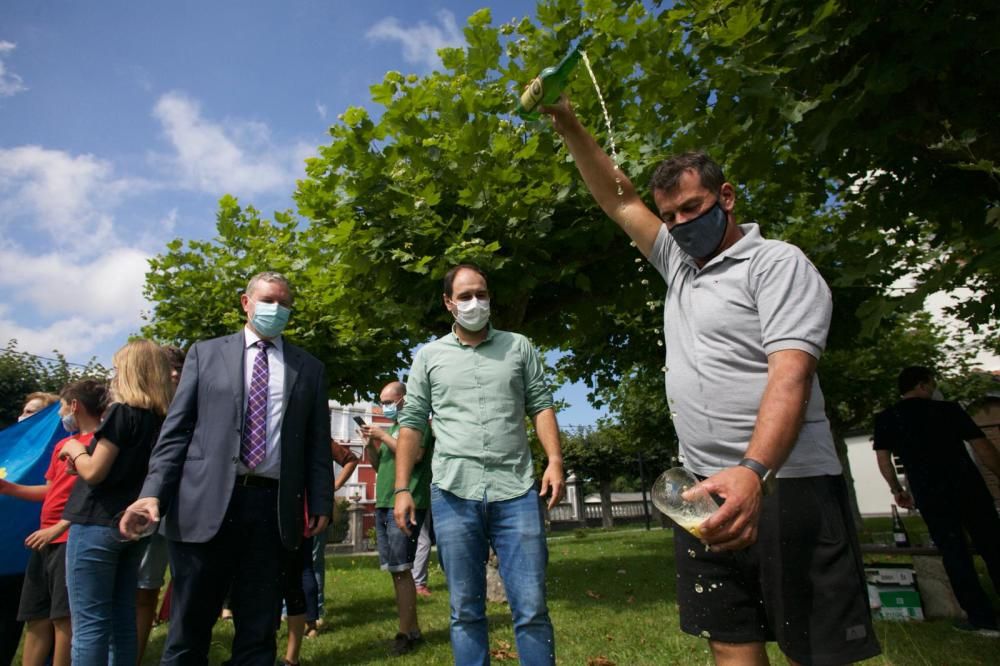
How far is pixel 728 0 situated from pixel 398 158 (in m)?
3.45

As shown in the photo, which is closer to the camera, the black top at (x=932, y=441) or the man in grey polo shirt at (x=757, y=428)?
the man in grey polo shirt at (x=757, y=428)

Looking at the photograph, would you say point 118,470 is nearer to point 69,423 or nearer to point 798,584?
point 69,423

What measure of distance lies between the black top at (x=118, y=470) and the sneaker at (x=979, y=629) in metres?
6.17

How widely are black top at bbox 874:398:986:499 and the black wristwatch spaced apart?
5.03 metres

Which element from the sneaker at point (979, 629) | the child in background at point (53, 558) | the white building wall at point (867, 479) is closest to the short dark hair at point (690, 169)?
the child in background at point (53, 558)

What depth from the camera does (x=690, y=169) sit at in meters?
2.36

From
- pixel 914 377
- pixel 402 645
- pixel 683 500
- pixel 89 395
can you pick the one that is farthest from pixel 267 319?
pixel 914 377

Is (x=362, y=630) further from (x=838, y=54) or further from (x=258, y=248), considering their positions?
(x=258, y=248)

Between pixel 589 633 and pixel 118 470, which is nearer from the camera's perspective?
pixel 118 470

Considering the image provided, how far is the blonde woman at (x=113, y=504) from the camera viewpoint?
11.3 feet

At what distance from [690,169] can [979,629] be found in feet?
16.7

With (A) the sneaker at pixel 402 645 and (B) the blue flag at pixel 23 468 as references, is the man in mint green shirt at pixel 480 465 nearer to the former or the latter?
(A) the sneaker at pixel 402 645

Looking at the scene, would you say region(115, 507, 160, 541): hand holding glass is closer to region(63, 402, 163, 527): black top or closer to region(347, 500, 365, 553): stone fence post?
region(63, 402, 163, 527): black top

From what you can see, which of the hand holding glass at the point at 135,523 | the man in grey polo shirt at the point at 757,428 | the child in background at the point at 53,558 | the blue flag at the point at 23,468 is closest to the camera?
the man in grey polo shirt at the point at 757,428
